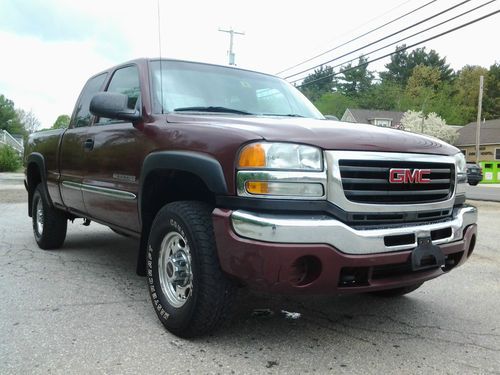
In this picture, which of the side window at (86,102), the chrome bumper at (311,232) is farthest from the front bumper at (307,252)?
the side window at (86,102)

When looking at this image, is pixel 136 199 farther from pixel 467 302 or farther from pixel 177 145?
pixel 467 302

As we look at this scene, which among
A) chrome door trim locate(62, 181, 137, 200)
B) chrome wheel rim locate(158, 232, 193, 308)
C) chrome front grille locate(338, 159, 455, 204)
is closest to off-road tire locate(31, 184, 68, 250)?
chrome door trim locate(62, 181, 137, 200)

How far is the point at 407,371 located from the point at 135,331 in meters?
1.70

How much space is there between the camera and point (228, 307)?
→ 9.67ft

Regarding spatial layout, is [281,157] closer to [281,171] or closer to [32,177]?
[281,171]

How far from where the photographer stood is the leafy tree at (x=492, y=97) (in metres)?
65.4

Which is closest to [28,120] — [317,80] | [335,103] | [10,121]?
[10,121]

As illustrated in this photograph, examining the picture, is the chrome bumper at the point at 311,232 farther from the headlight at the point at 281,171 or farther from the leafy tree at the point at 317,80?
the leafy tree at the point at 317,80

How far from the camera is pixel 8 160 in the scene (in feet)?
112

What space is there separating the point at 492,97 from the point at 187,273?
72180mm

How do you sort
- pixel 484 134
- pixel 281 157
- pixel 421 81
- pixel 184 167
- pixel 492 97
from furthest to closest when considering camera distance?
pixel 421 81, pixel 492 97, pixel 484 134, pixel 184 167, pixel 281 157

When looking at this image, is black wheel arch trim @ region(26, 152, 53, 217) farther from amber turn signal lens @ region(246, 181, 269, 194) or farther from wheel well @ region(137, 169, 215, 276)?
amber turn signal lens @ region(246, 181, 269, 194)

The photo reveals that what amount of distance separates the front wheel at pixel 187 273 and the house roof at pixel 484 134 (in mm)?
48309

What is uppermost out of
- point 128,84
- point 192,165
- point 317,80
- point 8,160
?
point 317,80
